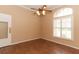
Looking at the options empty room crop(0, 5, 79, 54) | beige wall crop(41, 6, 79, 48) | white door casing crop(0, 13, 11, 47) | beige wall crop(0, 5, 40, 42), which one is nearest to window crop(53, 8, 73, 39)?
empty room crop(0, 5, 79, 54)

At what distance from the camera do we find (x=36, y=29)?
702cm

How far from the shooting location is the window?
4.63 meters

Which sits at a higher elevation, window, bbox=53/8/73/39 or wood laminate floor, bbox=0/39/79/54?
window, bbox=53/8/73/39

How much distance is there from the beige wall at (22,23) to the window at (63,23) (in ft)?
5.73

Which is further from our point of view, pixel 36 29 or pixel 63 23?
pixel 36 29

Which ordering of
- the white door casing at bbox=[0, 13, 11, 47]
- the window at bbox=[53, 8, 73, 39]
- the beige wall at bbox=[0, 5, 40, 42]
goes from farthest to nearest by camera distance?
the beige wall at bbox=[0, 5, 40, 42] < the window at bbox=[53, 8, 73, 39] < the white door casing at bbox=[0, 13, 11, 47]

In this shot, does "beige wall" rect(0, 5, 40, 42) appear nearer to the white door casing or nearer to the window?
the white door casing

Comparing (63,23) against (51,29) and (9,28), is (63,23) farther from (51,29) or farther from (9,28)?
(9,28)

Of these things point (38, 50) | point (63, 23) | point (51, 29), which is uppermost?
point (63, 23)

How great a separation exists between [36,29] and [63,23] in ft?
8.32

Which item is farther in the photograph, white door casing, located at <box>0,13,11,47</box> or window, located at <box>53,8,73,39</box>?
window, located at <box>53,8,73,39</box>

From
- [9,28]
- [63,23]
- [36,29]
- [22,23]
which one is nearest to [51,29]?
[63,23]

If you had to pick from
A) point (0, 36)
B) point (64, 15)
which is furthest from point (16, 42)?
point (64, 15)

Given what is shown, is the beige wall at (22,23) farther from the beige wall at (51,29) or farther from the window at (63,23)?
the window at (63,23)
